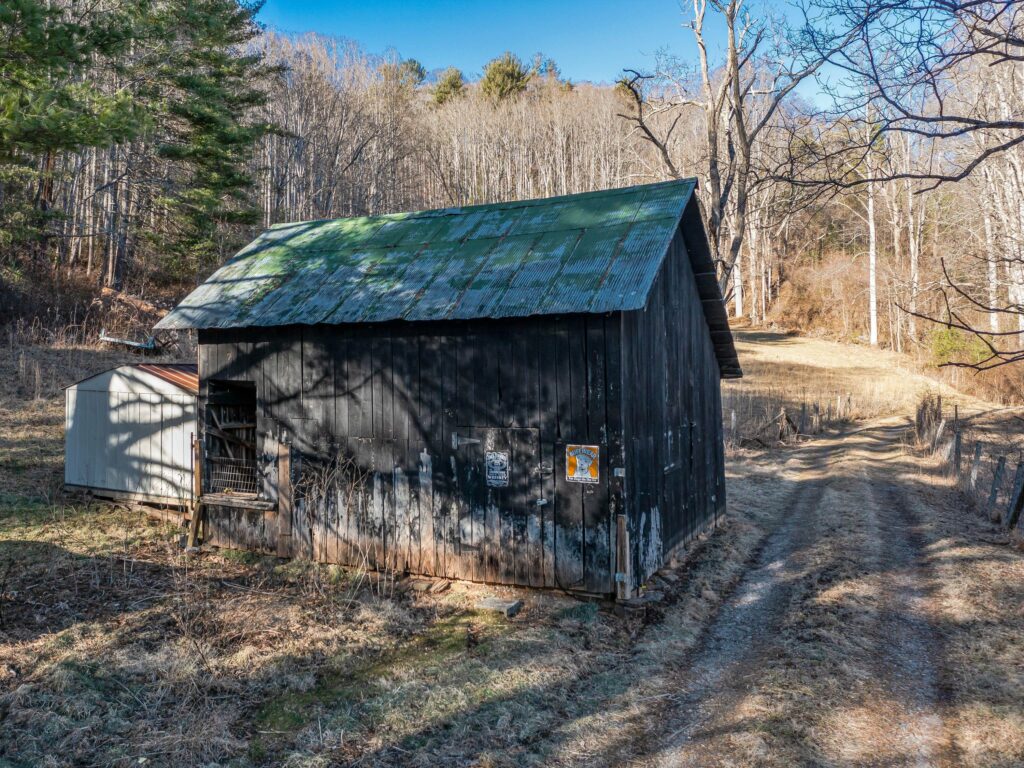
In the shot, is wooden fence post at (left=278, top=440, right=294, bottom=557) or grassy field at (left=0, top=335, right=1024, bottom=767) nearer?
grassy field at (left=0, top=335, right=1024, bottom=767)

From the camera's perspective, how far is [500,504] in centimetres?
885

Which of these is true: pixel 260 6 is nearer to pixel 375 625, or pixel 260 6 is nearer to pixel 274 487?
pixel 274 487

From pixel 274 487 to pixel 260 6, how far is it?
79.1 feet

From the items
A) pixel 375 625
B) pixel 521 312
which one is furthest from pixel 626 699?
pixel 521 312

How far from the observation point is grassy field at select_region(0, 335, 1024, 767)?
550 centimetres

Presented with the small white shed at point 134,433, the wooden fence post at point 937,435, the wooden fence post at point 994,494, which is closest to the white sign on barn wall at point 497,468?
the small white shed at point 134,433

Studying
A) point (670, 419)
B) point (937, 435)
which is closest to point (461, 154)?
point (937, 435)

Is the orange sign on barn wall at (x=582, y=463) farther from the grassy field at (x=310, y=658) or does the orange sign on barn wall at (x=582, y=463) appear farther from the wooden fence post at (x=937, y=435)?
the wooden fence post at (x=937, y=435)

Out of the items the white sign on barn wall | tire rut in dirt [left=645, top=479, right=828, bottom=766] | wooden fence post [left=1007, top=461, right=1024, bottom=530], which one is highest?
the white sign on barn wall

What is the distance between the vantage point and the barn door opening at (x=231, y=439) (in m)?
11.2

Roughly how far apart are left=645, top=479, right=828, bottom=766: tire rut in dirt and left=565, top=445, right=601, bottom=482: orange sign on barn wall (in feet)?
7.32

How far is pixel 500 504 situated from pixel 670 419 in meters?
3.15

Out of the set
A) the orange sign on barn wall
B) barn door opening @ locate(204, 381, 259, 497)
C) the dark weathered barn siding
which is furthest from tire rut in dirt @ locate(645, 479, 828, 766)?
barn door opening @ locate(204, 381, 259, 497)

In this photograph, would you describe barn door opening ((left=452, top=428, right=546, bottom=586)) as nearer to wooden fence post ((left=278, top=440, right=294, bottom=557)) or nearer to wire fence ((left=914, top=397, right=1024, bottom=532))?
wooden fence post ((left=278, top=440, right=294, bottom=557))
